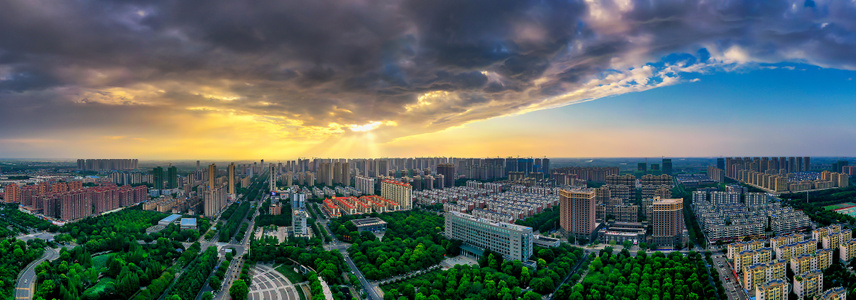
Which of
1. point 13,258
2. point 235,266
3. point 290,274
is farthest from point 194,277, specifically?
point 13,258

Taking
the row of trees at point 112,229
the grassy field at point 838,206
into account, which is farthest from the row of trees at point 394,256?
the grassy field at point 838,206

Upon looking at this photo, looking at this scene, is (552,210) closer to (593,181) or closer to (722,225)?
(722,225)

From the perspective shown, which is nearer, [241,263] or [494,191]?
[241,263]

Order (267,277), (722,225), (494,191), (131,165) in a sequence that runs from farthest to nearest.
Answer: (131,165), (494,191), (722,225), (267,277)

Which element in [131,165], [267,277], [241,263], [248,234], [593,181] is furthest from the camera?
[131,165]

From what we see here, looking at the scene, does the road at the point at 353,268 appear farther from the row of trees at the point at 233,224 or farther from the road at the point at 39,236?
the road at the point at 39,236

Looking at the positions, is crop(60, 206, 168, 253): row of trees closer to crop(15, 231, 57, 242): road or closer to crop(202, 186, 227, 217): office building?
crop(15, 231, 57, 242): road

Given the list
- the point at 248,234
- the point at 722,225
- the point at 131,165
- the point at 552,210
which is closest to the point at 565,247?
the point at 722,225
